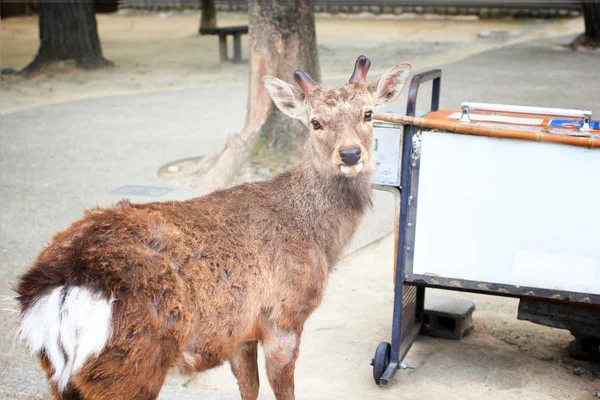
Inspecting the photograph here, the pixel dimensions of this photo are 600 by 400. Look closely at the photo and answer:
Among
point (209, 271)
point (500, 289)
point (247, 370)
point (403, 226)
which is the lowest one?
point (247, 370)

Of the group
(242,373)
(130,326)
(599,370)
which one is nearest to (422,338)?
(599,370)

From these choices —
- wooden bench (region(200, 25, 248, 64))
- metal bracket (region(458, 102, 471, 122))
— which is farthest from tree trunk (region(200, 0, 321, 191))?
wooden bench (region(200, 25, 248, 64))

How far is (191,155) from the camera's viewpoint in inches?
391

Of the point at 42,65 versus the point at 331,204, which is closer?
the point at 331,204

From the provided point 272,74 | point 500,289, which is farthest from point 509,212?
point 272,74

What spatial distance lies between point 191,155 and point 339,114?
5889 mm

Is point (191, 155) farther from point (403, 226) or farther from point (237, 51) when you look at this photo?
point (237, 51)

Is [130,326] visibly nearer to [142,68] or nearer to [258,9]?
[258,9]

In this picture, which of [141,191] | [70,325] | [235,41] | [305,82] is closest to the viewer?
[70,325]

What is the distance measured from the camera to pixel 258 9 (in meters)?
8.75

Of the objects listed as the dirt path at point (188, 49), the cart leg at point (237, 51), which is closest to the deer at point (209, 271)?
the dirt path at point (188, 49)

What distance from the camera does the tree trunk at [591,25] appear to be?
56.7 feet

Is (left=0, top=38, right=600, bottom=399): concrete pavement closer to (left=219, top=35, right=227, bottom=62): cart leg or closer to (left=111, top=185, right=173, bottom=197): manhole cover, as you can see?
(left=111, top=185, right=173, bottom=197): manhole cover

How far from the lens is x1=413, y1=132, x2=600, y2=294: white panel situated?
4223 mm
